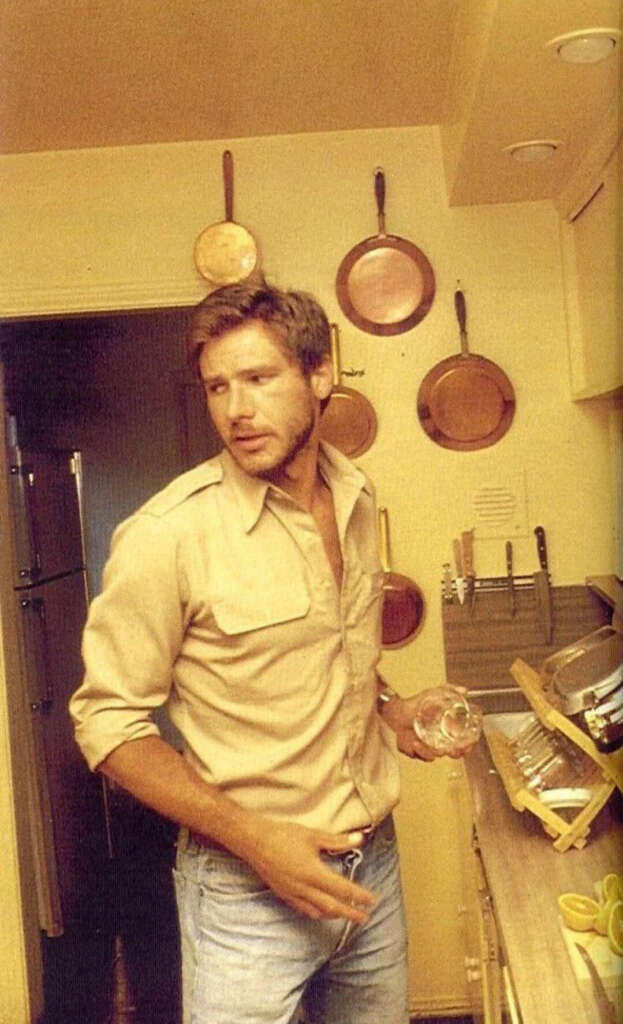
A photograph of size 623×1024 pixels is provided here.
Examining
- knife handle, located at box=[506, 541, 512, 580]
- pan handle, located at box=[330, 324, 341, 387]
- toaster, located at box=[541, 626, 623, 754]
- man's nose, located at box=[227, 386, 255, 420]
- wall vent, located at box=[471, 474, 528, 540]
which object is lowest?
toaster, located at box=[541, 626, 623, 754]

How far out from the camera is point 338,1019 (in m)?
1.17

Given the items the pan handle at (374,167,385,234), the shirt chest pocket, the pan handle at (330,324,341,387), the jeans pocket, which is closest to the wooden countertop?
the jeans pocket

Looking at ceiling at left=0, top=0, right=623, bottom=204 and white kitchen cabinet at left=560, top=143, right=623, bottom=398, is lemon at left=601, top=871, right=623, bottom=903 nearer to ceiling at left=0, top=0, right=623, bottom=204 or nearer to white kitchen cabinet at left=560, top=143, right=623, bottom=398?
white kitchen cabinet at left=560, top=143, right=623, bottom=398

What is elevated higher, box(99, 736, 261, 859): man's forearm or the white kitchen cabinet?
the white kitchen cabinet

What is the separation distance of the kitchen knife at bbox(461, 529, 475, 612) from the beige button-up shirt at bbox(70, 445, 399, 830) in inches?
34.6

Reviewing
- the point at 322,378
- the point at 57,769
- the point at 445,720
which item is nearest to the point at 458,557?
the point at 445,720

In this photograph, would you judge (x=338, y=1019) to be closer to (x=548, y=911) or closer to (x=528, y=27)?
(x=548, y=911)

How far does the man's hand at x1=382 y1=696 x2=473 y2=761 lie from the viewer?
1.19 m

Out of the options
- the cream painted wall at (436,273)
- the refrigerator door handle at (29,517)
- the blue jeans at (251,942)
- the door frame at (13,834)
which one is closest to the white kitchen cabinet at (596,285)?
the cream painted wall at (436,273)

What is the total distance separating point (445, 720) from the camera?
4.02 ft

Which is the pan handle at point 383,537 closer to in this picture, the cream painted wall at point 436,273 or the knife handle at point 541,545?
the cream painted wall at point 436,273

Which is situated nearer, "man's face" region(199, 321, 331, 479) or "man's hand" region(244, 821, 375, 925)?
"man's hand" region(244, 821, 375, 925)

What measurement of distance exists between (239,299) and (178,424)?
1985 millimetres

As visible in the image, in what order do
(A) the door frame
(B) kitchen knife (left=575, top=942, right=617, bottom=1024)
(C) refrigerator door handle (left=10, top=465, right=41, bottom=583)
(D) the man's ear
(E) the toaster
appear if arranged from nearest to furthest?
(B) kitchen knife (left=575, top=942, right=617, bottom=1024) → (D) the man's ear → (E) the toaster → (A) the door frame → (C) refrigerator door handle (left=10, top=465, right=41, bottom=583)
